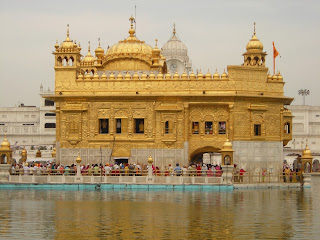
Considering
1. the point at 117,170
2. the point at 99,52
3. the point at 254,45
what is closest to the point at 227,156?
the point at 117,170

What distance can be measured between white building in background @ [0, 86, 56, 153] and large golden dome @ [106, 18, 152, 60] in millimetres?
49865

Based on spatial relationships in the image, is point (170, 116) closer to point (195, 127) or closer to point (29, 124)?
point (195, 127)

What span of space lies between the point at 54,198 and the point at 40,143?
6294cm

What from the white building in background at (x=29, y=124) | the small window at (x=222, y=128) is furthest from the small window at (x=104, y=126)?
the white building in background at (x=29, y=124)

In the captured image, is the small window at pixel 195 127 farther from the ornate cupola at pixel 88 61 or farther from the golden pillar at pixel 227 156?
the ornate cupola at pixel 88 61

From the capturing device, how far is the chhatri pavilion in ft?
130

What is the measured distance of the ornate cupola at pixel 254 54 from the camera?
139 ft

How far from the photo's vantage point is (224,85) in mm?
39750

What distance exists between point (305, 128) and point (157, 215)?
76.6m

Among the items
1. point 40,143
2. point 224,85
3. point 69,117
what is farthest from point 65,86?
point 40,143

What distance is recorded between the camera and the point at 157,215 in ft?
81.1

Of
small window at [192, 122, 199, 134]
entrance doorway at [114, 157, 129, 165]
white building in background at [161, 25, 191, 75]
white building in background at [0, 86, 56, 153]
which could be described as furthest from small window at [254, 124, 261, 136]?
white building in background at [0, 86, 56, 153]

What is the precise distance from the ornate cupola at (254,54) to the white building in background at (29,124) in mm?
51720

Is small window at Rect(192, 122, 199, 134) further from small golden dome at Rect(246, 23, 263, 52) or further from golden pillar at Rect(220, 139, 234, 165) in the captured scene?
small golden dome at Rect(246, 23, 263, 52)
